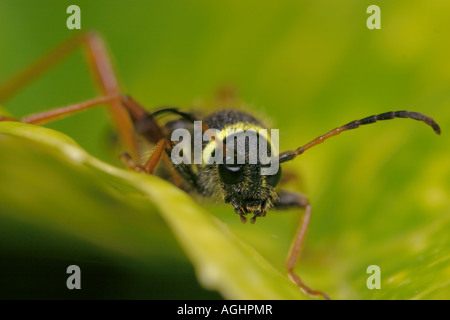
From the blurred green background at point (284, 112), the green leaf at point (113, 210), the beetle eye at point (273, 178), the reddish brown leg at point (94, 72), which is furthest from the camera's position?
the reddish brown leg at point (94, 72)

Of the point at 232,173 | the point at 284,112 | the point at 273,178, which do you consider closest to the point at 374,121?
the point at 273,178

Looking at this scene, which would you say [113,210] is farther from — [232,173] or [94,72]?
[94,72]

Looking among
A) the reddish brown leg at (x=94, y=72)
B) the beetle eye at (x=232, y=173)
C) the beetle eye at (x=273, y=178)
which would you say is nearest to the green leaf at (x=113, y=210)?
the beetle eye at (x=232, y=173)

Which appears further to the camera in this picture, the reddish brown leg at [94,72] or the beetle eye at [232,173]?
the reddish brown leg at [94,72]

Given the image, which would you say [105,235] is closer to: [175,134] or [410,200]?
[175,134]

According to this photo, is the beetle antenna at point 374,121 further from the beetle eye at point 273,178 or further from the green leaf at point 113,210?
the green leaf at point 113,210

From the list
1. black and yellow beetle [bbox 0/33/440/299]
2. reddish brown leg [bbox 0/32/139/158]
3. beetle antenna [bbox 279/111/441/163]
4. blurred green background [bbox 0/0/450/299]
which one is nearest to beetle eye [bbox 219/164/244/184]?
black and yellow beetle [bbox 0/33/440/299]
